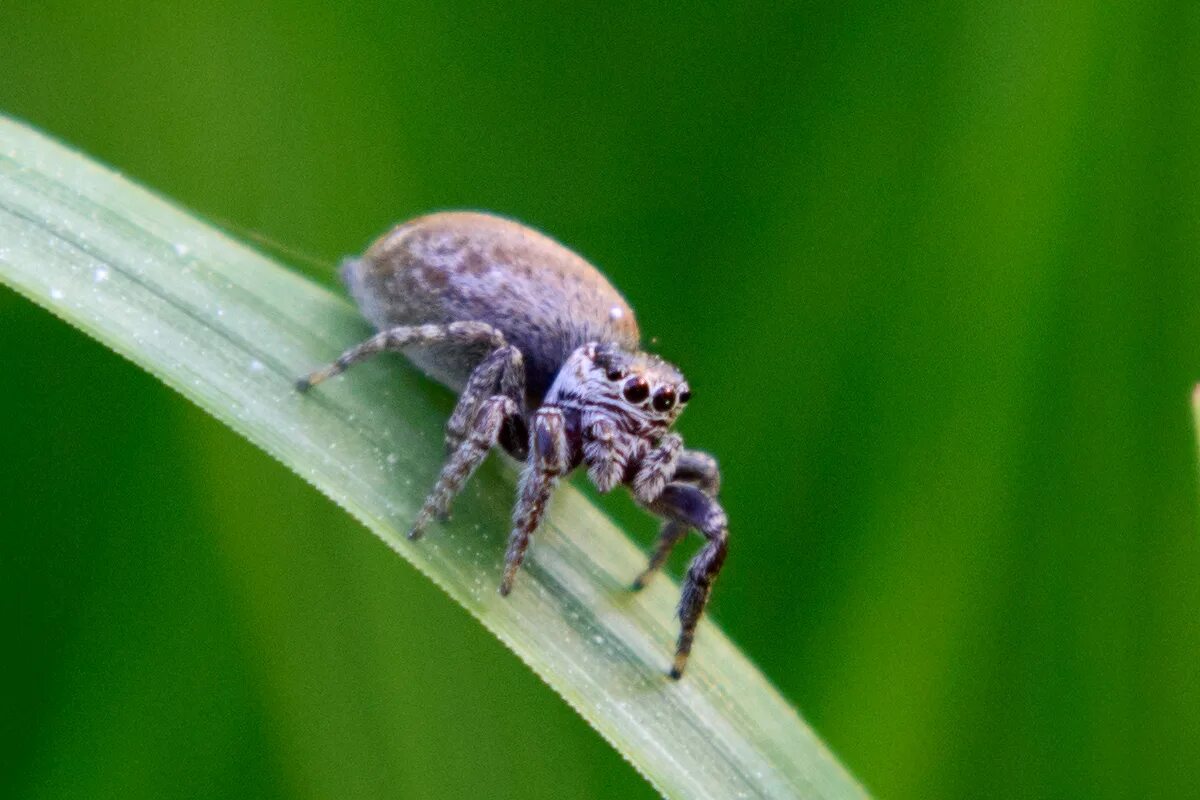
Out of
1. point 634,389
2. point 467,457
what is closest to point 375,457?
point 467,457

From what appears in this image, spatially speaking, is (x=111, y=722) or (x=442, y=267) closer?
(x=111, y=722)

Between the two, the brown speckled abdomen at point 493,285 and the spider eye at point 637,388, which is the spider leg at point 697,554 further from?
the brown speckled abdomen at point 493,285

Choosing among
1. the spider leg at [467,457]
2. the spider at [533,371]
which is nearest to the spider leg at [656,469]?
the spider at [533,371]

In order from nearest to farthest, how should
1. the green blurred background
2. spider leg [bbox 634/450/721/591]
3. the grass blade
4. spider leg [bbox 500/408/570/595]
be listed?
the grass blade, spider leg [bbox 500/408/570/595], the green blurred background, spider leg [bbox 634/450/721/591]

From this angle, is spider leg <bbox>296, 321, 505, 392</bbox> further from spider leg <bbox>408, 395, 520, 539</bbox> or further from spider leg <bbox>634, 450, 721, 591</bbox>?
spider leg <bbox>634, 450, 721, 591</bbox>

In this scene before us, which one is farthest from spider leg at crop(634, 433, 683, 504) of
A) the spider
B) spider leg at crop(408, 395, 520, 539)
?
spider leg at crop(408, 395, 520, 539)

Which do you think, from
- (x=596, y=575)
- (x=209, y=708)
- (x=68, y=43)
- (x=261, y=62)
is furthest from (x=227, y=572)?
(x=68, y=43)

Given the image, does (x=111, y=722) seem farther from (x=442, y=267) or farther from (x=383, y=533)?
(x=442, y=267)
